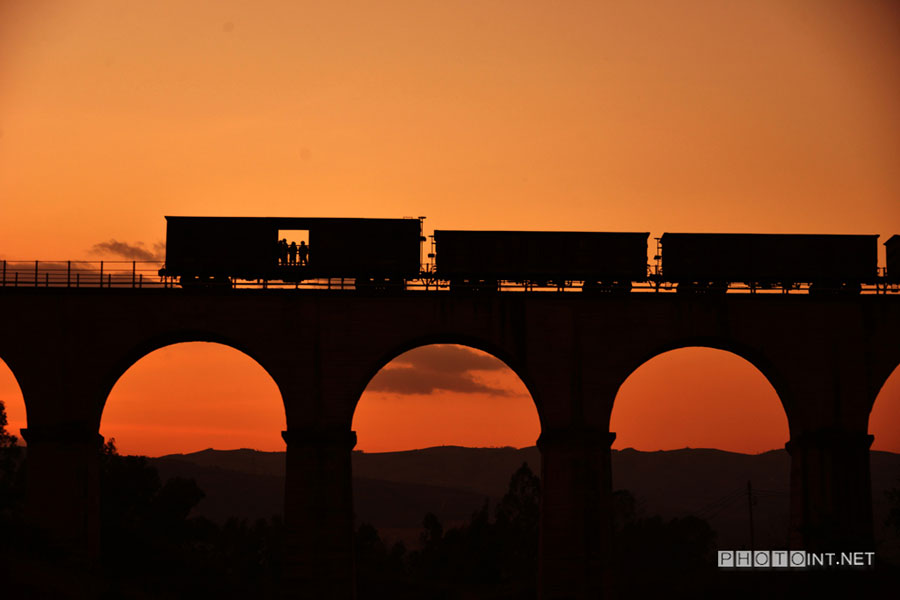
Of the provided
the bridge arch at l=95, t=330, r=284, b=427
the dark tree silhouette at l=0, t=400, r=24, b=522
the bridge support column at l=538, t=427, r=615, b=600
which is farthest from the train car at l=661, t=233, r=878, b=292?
the dark tree silhouette at l=0, t=400, r=24, b=522

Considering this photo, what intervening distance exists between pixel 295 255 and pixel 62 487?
13648mm

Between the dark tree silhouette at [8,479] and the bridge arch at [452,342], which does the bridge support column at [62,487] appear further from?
the dark tree silhouette at [8,479]

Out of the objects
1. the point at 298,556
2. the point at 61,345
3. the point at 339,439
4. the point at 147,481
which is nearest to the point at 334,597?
the point at 298,556

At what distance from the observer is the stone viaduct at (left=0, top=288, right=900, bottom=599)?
1761 inches

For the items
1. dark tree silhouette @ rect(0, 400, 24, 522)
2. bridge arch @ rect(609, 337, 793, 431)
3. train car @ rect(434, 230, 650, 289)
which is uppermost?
train car @ rect(434, 230, 650, 289)

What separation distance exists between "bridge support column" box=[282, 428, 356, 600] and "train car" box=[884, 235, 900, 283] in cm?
2536

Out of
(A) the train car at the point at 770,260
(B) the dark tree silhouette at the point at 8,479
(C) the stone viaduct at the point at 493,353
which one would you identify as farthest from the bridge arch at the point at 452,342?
(B) the dark tree silhouette at the point at 8,479

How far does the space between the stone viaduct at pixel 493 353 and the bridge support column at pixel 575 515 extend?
57 mm

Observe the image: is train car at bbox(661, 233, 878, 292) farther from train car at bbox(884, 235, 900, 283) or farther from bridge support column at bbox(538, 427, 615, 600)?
bridge support column at bbox(538, 427, 615, 600)

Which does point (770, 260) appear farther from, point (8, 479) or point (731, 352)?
point (8, 479)

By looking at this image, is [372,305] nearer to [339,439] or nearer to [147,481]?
[339,439]

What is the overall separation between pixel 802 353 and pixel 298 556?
21665 mm

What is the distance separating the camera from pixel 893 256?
51.6 m

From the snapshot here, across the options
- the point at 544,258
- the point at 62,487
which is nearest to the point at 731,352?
the point at 544,258
